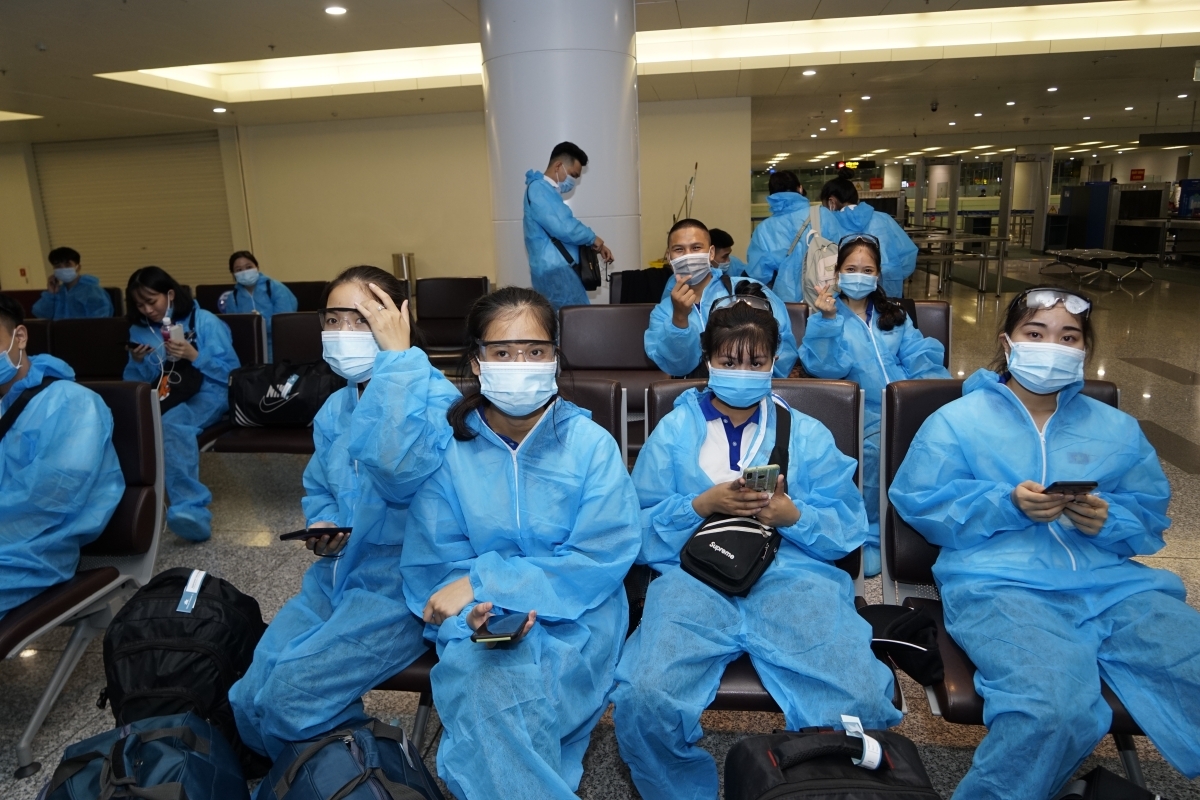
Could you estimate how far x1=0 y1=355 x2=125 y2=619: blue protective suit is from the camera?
2264mm

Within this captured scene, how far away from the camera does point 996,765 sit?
1.65 meters

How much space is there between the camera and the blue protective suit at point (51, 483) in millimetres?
2264

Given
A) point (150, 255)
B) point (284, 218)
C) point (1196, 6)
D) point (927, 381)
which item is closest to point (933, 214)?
point (1196, 6)

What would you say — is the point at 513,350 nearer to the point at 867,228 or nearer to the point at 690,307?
the point at 690,307

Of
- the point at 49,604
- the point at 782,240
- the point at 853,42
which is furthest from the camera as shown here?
the point at 853,42

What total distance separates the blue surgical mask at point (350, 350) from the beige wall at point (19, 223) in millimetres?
14588

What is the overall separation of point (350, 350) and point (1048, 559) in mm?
1971

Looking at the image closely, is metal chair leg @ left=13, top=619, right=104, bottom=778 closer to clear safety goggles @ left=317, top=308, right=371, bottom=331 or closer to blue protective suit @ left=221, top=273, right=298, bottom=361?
clear safety goggles @ left=317, top=308, right=371, bottom=331

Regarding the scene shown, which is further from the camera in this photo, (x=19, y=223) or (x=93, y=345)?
(x=19, y=223)

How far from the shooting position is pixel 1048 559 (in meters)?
1.96

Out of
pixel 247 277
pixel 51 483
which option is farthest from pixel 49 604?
pixel 247 277

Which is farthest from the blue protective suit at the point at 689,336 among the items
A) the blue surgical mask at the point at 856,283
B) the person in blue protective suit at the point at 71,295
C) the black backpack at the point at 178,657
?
the person in blue protective suit at the point at 71,295

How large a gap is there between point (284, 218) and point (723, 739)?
1246cm

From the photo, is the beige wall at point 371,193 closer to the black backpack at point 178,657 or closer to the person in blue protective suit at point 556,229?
the person in blue protective suit at point 556,229
